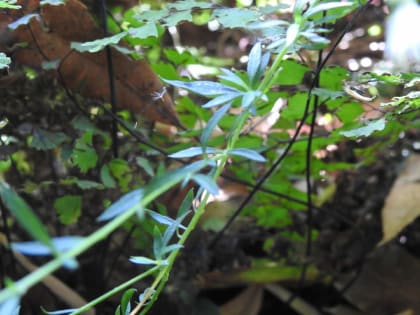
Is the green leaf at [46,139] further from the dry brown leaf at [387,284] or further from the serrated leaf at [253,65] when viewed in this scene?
the dry brown leaf at [387,284]

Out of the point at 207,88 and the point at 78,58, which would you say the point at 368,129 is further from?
the point at 78,58

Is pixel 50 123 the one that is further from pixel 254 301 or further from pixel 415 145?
pixel 415 145

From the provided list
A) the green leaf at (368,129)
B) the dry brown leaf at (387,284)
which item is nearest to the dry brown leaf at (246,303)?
the dry brown leaf at (387,284)

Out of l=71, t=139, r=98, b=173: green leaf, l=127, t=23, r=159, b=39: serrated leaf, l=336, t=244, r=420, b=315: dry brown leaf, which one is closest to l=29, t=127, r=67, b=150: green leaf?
l=71, t=139, r=98, b=173: green leaf

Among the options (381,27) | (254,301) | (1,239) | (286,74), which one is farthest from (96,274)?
(381,27)

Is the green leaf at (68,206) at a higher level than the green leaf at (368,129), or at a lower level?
lower

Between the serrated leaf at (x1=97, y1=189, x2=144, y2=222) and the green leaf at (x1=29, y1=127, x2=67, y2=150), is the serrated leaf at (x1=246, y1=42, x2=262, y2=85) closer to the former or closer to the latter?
the serrated leaf at (x1=97, y1=189, x2=144, y2=222)
